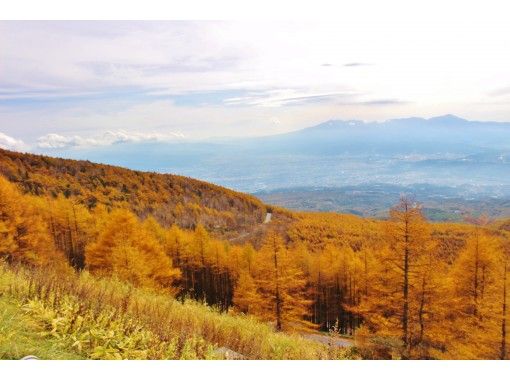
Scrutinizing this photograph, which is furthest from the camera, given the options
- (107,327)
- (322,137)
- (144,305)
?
(322,137)

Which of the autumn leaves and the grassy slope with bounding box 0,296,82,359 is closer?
the grassy slope with bounding box 0,296,82,359

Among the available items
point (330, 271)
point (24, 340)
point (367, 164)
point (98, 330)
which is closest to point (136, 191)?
point (330, 271)

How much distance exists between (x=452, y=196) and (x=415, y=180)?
592 centimetres

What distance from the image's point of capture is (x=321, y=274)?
3338cm

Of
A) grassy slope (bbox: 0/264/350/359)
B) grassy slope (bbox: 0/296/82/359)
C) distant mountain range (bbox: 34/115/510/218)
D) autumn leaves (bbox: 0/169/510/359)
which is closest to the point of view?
grassy slope (bbox: 0/296/82/359)

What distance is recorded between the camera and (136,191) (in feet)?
194

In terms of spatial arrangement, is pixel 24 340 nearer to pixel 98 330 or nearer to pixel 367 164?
pixel 98 330

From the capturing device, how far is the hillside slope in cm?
4528

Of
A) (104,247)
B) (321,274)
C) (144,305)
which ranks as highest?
(144,305)

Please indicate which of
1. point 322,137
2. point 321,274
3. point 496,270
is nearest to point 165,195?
point 322,137

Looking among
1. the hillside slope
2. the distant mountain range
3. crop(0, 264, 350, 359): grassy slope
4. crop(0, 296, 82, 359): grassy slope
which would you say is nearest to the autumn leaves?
crop(0, 264, 350, 359): grassy slope

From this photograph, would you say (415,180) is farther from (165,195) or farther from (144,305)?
(144,305)

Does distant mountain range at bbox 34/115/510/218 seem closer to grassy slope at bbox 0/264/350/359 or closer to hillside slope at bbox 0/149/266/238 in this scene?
hillside slope at bbox 0/149/266/238

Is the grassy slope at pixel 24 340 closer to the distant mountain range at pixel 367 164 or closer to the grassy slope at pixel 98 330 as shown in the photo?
the grassy slope at pixel 98 330
